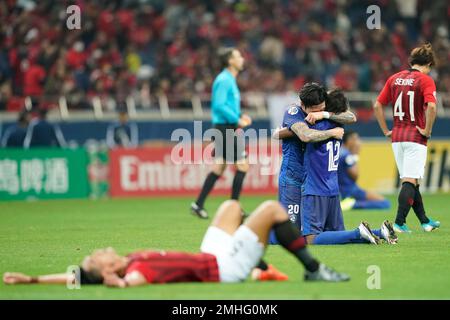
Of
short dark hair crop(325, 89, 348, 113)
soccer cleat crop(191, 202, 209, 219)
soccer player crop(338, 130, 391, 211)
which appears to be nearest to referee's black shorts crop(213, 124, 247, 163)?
soccer cleat crop(191, 202, 209, 219)

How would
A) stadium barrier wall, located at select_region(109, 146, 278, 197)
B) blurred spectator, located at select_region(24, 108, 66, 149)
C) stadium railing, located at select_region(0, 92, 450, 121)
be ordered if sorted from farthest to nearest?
stadium railing, located at select_region(0, 92, 450, 121)
stadium barrier wall, located at select_region(109, 146, 278, 197)
blurred spectator, located at select_region(24, 108, 66, 149)

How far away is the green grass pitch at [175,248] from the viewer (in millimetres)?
8453

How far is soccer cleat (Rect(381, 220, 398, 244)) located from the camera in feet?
38.6

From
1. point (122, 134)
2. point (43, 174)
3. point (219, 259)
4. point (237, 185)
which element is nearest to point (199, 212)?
point (237, 185)

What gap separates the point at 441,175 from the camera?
79.5 feet

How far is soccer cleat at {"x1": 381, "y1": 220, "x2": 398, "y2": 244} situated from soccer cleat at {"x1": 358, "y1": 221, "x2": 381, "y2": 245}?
0.32 ft

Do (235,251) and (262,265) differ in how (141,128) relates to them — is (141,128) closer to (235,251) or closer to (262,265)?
(262,265)

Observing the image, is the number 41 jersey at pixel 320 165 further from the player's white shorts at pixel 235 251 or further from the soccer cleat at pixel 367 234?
the player's white shorts at pixel 235 251

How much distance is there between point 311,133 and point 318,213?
93cm

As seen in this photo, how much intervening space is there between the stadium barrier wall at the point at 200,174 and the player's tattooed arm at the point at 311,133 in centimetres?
1175

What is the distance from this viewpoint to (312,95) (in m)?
11.5

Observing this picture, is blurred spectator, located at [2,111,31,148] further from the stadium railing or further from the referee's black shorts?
the referee's black shorts
